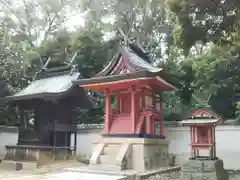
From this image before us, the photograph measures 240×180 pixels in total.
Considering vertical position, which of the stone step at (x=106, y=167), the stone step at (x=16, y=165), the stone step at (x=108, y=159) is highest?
the stone step at (x=108, y=159)

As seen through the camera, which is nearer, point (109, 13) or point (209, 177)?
point (209, 177)

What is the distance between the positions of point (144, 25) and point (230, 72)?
45.3 feet

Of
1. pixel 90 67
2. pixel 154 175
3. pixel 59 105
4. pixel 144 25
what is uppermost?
pixel 144 25

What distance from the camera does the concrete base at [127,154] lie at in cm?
1187

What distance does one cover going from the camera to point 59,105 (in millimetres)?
16469

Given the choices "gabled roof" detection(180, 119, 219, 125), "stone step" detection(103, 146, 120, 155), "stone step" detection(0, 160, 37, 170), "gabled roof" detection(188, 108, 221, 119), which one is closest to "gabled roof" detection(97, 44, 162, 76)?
"gabled roof" detection(188, 108, 221, 119)

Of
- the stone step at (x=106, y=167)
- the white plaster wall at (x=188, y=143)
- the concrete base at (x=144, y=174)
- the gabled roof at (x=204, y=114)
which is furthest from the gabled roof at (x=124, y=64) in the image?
the white plaster wall at (x=188, y=143)

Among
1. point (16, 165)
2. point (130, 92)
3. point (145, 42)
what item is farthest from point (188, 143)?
point (145, 42)

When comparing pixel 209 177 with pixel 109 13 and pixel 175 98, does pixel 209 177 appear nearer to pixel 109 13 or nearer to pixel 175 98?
pixel 175 98

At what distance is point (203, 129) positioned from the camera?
11.4m

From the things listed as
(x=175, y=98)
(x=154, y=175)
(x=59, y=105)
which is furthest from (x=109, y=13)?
(x=154, y=175)

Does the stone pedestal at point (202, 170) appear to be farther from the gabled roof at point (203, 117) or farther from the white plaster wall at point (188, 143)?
the white plaster wall at point (188, 143)

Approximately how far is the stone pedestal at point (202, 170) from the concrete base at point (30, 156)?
776 centimetres

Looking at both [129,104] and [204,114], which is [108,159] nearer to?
[129,104]
